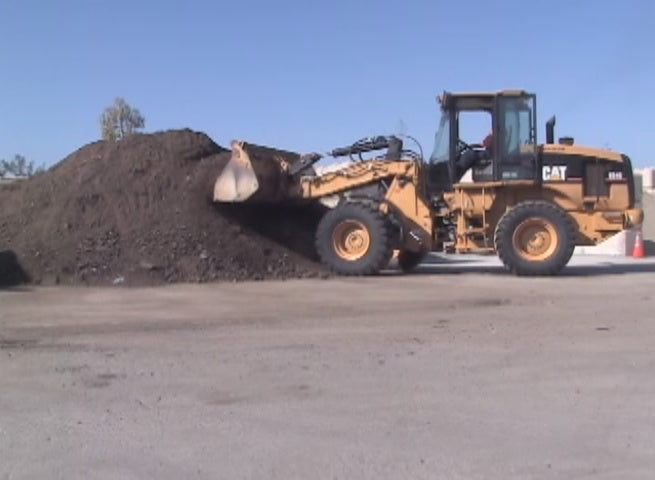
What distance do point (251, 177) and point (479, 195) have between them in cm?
456

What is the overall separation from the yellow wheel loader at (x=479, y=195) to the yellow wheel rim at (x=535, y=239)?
2cm

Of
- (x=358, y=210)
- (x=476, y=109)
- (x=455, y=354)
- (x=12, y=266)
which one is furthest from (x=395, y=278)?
(x=455, y=354)

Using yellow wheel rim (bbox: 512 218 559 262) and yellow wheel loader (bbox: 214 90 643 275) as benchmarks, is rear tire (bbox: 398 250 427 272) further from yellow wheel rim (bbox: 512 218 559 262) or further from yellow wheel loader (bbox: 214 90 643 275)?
yellow wheel rim (bbox: 512 218 559 262)

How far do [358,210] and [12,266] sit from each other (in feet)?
21.9

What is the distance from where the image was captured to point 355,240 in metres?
18.2

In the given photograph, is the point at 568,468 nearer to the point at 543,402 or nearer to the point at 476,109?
the point at 543,402

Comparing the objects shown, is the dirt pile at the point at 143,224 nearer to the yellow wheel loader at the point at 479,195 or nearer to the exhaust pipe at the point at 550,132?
the yellow wheel loader at the point at 479,195

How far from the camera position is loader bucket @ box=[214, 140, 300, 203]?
1792 centimetres

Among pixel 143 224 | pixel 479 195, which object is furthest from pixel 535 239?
pixel 143 224

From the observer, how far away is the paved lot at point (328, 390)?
560 centimetres

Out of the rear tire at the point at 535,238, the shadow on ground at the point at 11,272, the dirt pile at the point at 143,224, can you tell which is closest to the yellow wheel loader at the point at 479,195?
the rear tire at the point at 535,238

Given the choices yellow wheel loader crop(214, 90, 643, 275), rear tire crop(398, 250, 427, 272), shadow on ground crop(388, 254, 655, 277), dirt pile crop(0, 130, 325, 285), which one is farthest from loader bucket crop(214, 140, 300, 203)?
shadow on ground crop(388, 254, 655, 277)

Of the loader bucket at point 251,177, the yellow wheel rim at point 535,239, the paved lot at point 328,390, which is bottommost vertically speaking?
the paved lot at point 328,390

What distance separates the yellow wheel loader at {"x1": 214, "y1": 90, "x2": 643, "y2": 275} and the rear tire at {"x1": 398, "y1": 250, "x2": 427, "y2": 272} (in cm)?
92
